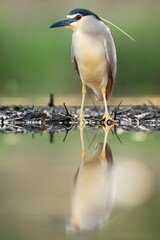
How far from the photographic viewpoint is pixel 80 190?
5.24 feet

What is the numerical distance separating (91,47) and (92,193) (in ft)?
8.01

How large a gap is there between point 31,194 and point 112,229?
Result: 0.37 meters

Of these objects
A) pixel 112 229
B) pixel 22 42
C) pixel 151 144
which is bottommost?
→ pixel 22 42

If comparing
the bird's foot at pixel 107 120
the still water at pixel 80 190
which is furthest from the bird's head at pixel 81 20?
the still water at pixel 80 190

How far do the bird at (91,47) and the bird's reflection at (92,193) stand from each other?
1739 millimetres

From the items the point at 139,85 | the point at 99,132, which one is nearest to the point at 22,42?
the point at 139,85

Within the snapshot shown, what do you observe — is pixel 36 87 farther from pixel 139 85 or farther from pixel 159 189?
pixel 159 189

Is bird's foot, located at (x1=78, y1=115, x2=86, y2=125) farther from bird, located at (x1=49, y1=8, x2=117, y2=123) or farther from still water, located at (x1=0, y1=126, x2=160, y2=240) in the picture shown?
still water, located at (x1=0, y1=126, x2=160, y2=240)

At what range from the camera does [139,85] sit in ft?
29.1

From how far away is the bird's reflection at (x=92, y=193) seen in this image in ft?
4.19

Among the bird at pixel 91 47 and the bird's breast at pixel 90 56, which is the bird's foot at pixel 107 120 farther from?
the bird's breast at pixel 90 56

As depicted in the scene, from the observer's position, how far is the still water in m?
1.20

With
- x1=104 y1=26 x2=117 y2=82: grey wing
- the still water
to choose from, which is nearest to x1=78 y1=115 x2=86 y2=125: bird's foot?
x1=104 y1=26 x2=117 y2=82: grey wing

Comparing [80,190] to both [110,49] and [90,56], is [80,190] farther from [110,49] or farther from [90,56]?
[110,49]
